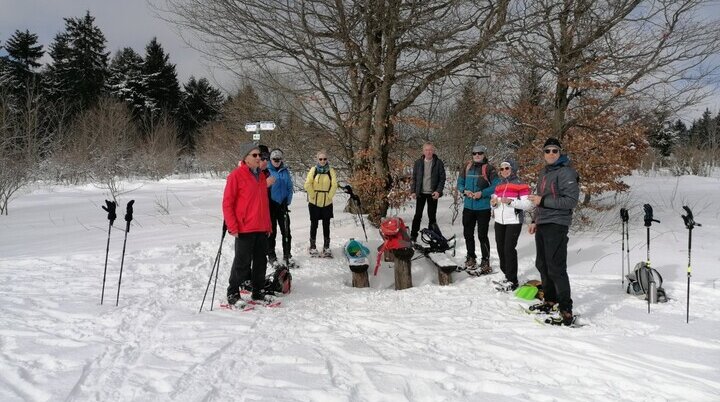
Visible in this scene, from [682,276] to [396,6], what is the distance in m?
6.18

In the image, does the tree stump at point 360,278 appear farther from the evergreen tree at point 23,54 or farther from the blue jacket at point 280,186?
the evergreen tree at point 23,54

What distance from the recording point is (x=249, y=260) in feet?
17.1

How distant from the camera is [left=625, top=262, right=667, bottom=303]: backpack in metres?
5.26

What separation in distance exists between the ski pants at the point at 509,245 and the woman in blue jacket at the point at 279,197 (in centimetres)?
322

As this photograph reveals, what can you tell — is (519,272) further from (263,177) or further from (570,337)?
(263,177)

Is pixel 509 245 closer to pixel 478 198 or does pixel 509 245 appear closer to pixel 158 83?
pixel 478 198

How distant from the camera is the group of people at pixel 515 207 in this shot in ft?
15.0

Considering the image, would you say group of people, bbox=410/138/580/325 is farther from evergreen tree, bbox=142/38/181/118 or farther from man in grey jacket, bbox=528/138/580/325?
evergreen tree, bbox=142/38/181/118

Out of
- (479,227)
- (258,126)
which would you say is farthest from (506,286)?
(258,126)

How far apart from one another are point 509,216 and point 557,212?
120cm

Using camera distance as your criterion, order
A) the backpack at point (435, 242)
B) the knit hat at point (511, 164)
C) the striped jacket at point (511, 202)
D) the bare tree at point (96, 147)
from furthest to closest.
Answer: the bare tree at point (96, 147)
the backpack at point (435, 242)
the knit hat at point (511, 164)
the striped jacket at point (511, 202)

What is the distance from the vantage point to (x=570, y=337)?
414 centimetres

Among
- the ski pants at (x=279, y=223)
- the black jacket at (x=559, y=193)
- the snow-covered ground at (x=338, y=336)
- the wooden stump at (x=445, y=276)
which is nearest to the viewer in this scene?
the snow-covered ground at (x=338, y=336)

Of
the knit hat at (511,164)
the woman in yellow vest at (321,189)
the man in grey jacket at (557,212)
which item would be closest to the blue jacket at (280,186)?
the woman in yellow vest at (321,189)
